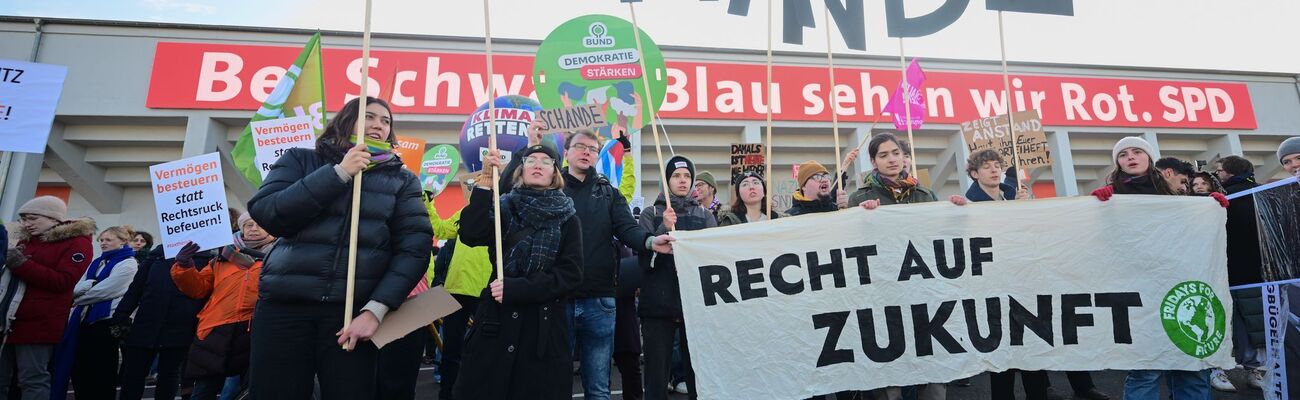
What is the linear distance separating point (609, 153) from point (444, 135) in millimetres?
7572

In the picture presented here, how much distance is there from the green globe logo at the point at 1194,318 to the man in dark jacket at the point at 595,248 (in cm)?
258

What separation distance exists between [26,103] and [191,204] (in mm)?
1540

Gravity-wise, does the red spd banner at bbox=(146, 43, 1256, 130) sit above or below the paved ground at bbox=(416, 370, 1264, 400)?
above

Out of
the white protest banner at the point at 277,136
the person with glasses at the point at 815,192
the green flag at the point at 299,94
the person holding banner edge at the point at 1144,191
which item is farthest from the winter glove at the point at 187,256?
the person holding banner edge at the point at 1144,191

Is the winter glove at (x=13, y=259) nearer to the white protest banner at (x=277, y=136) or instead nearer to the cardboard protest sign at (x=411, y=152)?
the white protest banner at (x=277, y=136)

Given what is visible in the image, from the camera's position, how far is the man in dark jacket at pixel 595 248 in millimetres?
3143

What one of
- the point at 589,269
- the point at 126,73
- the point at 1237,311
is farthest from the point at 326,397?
the point at 126,73

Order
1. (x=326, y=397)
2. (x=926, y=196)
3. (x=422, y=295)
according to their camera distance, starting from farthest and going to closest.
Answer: (x=926, y=196)
(x=422, y=295)
(x=326, y=397)

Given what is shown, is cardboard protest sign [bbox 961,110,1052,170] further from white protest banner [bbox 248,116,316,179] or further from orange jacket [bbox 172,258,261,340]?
orange jacket [bbox 172,258,261,340]

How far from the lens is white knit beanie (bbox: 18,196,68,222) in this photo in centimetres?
411

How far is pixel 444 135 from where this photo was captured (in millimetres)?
12570

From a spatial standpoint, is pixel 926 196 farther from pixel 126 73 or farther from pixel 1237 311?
pixel 126 73

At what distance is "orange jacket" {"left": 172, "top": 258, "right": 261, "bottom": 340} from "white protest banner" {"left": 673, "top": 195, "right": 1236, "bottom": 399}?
273 centimetres

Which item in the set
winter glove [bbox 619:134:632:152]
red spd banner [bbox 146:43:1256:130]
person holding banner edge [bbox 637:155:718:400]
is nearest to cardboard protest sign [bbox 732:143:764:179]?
winter glove [bbox 619:134:632:152]
